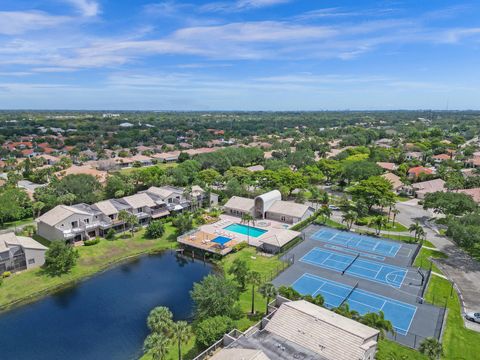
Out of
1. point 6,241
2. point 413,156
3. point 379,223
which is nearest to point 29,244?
point 6,241

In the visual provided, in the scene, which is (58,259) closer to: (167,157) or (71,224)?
(71,224)

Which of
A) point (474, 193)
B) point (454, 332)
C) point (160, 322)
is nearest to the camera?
point (160, 322)

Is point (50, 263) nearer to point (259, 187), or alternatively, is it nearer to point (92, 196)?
point (92, 196)

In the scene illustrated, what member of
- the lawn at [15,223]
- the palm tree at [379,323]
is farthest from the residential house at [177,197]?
the palm tree at [379,323]

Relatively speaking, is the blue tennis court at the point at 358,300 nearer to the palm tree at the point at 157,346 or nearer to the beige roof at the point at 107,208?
the palm tree at the point at 157,346

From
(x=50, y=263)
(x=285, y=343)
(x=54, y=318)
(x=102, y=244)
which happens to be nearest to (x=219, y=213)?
(x=102, y=244)
